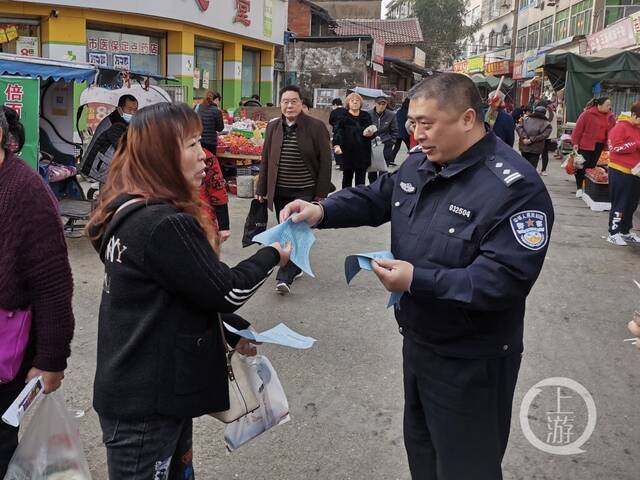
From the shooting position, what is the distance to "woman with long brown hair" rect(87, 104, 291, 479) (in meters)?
1.86

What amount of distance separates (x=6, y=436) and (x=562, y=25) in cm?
4455

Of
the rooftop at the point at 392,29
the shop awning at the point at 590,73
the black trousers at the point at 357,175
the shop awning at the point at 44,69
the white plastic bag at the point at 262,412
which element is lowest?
the white plastic bag at the point at 262,412

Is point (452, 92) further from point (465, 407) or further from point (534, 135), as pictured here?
point (534, 135)

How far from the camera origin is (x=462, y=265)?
209 centimetres

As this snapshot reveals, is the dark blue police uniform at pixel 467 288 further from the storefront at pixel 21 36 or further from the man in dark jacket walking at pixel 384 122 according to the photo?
the storefront at pixel 21 36

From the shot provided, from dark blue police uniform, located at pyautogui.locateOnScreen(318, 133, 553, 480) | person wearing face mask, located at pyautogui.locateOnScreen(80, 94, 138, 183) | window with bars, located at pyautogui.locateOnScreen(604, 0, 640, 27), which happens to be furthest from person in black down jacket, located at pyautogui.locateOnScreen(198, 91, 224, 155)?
window with bars, located at pyautogui.locateOnScreen(604, 0, 640, 27)

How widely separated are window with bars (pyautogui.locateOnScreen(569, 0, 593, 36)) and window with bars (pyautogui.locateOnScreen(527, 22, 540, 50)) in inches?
429

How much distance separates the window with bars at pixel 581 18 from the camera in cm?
3469

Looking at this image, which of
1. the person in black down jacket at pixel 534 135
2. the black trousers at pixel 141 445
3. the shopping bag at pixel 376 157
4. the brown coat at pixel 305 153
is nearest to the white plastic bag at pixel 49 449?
the black trousers at pixel 141 445

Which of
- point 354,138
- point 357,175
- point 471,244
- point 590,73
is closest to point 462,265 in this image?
point 471,244

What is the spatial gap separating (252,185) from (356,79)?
17.4 m

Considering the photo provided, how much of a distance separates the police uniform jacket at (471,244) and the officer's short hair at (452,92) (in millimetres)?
144

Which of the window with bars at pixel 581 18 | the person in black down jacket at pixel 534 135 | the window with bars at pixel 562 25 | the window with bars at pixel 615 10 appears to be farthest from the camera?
the window with bars at pixel 562 25

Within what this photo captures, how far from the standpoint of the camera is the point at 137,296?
1.90 metres
